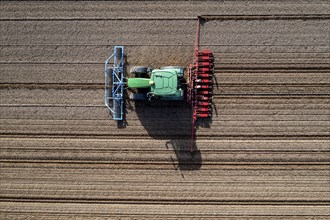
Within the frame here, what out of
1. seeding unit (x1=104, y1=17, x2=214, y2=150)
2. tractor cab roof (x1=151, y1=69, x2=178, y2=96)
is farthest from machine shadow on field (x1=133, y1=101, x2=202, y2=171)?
tractor cab roof (x1=151, y1=69, x2=178, y2=96)

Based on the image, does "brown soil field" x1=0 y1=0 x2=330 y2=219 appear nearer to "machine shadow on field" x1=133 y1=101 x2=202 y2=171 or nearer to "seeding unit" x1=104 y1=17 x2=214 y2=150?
"machine shadow on field" x1=133 y1=101 x2=202 y2=171

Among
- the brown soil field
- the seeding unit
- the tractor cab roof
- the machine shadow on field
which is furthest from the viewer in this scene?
the machine shadow on field

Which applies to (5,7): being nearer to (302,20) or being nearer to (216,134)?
(216,134)

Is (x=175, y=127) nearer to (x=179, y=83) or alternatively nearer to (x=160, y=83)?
(x=179, y=83)

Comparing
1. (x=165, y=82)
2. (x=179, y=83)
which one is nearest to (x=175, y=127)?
(x=179, y=83)

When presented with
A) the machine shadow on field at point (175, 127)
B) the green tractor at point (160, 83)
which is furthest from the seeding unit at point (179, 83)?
the machine shadow on field at point (175, 127)

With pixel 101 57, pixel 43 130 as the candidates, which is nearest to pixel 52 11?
pixel 101 57
